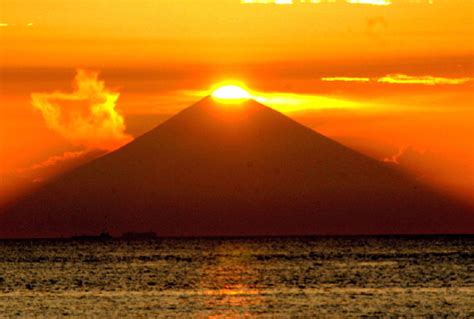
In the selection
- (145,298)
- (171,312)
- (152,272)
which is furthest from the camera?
(152,272)

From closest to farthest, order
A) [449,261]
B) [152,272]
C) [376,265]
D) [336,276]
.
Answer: [336,276]
[152,272]
[376,265]
[449,261]

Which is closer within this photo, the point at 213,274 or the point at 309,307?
the point at 309,307

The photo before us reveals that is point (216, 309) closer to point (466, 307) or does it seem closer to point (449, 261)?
point (466, 307)

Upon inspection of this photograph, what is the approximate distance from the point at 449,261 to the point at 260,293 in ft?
261

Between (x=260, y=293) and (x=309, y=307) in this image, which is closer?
(x=309, y=307)

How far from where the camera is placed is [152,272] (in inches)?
5763

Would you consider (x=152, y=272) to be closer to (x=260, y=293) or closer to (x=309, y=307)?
(x=260, y=293)

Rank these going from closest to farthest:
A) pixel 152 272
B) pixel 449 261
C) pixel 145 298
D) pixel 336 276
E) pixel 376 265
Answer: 1. pixel 145 298
2. pixel 336 276
3. pixel 152 272
4. pixel 376 265
5. pixel 449 261

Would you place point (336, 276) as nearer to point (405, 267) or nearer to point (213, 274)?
point (213, 274)

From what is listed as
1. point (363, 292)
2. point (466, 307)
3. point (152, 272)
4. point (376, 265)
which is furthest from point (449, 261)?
point (466, 307)

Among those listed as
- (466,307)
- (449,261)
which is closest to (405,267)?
(449,261)

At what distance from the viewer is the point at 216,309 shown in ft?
288

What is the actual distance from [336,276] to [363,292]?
27.5m

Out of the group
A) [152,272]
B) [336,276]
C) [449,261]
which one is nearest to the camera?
[336,276]
